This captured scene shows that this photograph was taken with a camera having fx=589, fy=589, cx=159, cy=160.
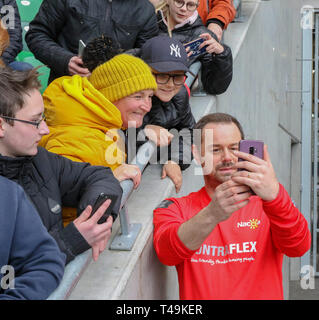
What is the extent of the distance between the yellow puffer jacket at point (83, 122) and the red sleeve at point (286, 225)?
783mm

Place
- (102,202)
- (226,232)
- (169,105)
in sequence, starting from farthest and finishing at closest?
(169,105)
(226,232)
(102,202)

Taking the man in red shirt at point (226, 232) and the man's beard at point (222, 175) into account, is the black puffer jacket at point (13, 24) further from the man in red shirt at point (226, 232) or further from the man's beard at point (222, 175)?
the man's beard at point (222, 175)

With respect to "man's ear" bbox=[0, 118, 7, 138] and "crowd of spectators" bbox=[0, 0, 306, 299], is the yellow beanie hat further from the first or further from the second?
"man's ear" bbox=[0, 118, 7, 138]

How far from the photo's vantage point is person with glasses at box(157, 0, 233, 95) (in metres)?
4.09

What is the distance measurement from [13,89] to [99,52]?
Result: 105cm

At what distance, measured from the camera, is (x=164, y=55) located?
3.22m

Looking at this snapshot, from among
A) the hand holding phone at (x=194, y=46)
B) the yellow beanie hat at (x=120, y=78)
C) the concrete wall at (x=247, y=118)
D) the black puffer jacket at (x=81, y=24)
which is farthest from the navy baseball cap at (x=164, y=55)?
the hand holding phone at (x=194, y=46)

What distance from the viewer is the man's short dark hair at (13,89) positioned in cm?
196

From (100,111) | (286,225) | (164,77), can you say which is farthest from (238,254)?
(164,77)

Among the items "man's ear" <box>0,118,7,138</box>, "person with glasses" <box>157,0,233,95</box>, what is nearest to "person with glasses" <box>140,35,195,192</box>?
"person with glasses" <box>157,0,233,95</box>

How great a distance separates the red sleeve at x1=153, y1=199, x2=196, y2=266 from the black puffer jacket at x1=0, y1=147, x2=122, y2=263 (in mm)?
245

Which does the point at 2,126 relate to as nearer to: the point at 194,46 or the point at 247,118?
the point at 194,46
